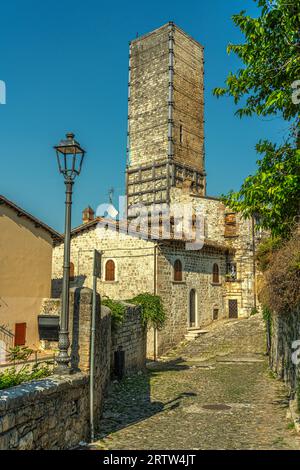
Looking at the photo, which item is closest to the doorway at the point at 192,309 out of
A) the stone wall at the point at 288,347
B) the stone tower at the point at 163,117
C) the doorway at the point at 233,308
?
the doorway at the point at 233,308

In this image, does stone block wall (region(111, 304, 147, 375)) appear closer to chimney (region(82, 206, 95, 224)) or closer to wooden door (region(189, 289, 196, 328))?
wooden door (region(189, 289, 196, 328))

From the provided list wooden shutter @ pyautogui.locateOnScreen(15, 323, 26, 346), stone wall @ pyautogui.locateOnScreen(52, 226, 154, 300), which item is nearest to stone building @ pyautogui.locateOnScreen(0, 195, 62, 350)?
wooden shutter @ pyautogui.locateOnScreen(15, 323, 26, 346)

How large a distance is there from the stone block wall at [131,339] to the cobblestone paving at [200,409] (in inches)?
22.2

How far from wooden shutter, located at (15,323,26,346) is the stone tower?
22.4 m

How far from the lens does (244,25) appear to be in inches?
342

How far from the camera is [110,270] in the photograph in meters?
25.5

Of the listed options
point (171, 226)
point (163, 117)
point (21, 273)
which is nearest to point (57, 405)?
point (21, 273)

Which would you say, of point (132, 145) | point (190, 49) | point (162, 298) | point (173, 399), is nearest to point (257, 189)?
point (173, 399)

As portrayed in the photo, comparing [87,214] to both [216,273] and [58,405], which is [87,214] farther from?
[58,405]

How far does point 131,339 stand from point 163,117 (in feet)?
93.2

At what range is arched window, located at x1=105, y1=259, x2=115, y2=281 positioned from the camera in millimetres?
25375

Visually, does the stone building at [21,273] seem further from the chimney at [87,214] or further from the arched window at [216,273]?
the arched window at [216,273]
